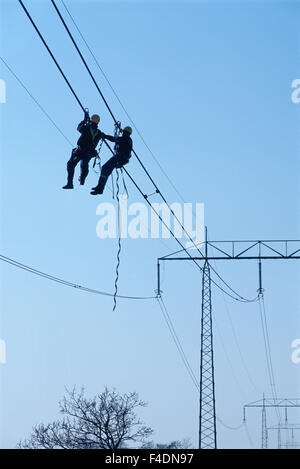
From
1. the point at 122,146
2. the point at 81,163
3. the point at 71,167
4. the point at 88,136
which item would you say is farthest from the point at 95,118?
the point at 122,146

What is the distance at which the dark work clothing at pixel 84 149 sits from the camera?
17.4m

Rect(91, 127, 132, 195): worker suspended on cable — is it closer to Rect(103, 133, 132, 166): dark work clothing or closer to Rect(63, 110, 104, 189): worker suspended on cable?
Rect(103, 133, 132, 166): dark work clothing

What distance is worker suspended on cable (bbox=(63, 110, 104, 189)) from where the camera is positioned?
17406 mm

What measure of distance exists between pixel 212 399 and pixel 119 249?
1357 centimetres

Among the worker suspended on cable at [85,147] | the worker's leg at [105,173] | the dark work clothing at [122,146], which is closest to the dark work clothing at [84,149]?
the worker suspended on cable at [85,147]

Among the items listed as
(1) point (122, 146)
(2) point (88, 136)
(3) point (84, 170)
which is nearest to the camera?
(2) point (88, 136)

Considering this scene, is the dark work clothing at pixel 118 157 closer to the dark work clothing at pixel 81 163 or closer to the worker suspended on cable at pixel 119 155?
the worker suspended on cable at pixel 119 155

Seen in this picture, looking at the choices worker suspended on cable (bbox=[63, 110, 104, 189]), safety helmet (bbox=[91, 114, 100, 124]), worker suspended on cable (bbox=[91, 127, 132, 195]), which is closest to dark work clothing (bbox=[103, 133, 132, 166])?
worker suspended on cable (bbox=[91, 127, 132, 195])

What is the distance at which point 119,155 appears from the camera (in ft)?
62.1

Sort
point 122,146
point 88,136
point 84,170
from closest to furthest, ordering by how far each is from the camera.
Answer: point 88,136
point 84,170
point 122,146

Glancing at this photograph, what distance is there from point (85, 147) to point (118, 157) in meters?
1.29

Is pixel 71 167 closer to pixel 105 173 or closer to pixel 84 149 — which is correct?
pixel 84 149

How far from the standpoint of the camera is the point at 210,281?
3331 centimetres
